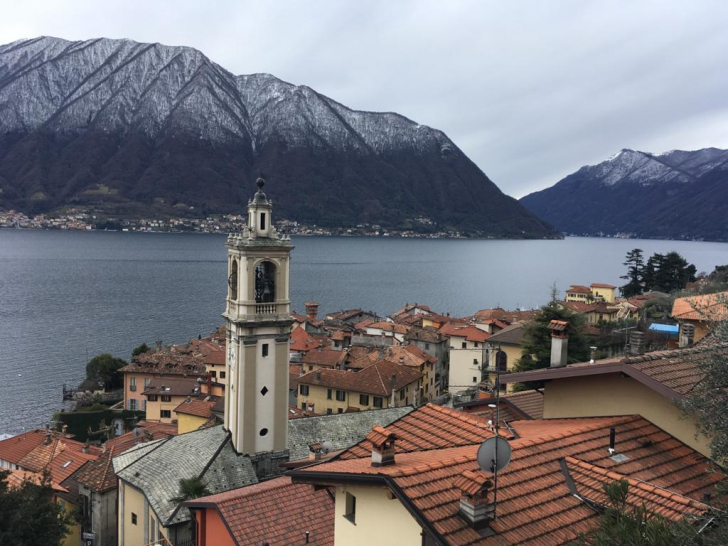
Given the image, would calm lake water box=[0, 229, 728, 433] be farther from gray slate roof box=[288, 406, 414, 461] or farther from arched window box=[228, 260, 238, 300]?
arched window box=[228, 260, 238, 300]

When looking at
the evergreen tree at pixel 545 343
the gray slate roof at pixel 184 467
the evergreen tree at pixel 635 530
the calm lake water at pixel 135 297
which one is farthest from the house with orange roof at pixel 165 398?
the evergreen tree at pixel 635 530

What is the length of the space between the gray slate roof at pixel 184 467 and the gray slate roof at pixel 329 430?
7.70ft

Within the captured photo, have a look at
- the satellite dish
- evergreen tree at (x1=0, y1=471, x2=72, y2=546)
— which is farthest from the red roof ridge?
evergreen tree at (x1=0, y1=471, x2=72, y2=546)

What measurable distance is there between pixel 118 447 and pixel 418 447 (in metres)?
24.7

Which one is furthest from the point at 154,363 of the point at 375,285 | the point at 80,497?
the point at 375,285

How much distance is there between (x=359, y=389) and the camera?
129 feet

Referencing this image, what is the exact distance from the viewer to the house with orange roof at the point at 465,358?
5038 cm

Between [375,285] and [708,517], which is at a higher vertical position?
[708,517]

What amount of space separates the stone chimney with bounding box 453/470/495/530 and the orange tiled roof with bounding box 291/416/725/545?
0.29ft

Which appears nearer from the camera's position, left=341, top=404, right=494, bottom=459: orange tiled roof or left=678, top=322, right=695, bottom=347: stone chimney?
left=341, top=404, right=494, bottom=459: orange tiled roof

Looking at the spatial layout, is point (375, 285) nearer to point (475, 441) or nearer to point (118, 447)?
point (118, 447)

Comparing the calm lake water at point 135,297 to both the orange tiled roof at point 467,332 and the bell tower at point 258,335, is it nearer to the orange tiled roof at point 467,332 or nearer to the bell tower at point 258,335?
the bell tower at point 258,335

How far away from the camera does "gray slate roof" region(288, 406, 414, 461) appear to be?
2122cm

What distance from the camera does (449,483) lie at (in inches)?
225
